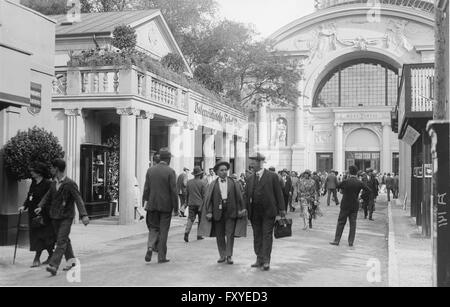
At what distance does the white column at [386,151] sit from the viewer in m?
49.6

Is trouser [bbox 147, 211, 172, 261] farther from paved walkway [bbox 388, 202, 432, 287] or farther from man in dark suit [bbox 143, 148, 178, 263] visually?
paved walkway [bbox 388, 202, 432, 287]

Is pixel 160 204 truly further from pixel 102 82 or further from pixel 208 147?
pixel 208 147

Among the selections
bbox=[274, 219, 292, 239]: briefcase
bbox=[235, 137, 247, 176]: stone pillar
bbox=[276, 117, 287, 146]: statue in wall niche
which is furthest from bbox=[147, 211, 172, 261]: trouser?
bbox=[276, 117, 287, 146]: statue in wall niche

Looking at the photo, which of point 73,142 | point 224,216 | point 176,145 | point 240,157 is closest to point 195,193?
point 224,216

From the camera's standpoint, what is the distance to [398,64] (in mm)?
50531

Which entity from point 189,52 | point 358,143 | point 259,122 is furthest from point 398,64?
point 189,52

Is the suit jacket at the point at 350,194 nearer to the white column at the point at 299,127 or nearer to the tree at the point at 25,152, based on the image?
the tree at the point at 25,152

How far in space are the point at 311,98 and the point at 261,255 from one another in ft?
147

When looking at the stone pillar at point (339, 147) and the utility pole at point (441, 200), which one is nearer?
the utility pole at point (441, 200)

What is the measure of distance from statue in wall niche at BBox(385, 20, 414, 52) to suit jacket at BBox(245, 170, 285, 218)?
147 ft

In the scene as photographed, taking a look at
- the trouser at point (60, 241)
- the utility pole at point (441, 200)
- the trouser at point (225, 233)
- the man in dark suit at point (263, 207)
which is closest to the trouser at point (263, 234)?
the man in dark suit at point (263, 207)

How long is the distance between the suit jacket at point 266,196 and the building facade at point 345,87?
136 ft

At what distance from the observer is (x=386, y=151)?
1960 inches
